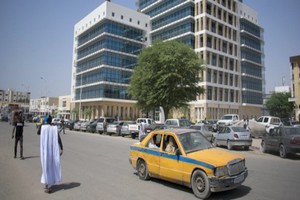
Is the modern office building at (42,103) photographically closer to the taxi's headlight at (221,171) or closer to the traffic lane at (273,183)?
the traffic lane at (273,183)

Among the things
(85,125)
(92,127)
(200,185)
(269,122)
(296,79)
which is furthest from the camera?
(296,79)

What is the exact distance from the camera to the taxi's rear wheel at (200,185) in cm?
618

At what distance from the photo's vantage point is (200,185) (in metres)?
6.38

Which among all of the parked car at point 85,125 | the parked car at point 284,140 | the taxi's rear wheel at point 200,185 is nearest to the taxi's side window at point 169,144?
the taxi's rear wheel at point 200,185

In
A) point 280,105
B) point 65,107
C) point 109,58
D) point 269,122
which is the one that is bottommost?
point 269,122

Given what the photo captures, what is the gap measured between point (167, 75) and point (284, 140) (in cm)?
1775

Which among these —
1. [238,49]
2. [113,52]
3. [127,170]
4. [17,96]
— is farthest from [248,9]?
[17,96]

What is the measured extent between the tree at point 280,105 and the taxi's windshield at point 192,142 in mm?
76400

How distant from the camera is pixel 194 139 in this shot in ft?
24.4

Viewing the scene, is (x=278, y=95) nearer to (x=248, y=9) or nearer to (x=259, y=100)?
(x=259, y=100)

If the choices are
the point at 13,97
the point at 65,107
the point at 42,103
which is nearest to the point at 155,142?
the point at 65,107

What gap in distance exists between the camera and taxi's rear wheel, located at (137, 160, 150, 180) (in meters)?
8.05

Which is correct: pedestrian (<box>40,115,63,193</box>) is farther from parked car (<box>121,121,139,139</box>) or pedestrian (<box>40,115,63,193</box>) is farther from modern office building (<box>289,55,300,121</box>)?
modern office building (<box>289,55,300,121</box>)

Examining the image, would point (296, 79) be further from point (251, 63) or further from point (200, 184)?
point (200, 184)
